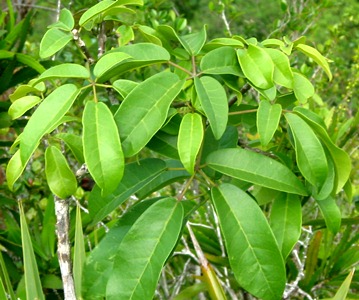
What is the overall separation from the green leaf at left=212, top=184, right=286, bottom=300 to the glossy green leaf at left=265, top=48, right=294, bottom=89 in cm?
25

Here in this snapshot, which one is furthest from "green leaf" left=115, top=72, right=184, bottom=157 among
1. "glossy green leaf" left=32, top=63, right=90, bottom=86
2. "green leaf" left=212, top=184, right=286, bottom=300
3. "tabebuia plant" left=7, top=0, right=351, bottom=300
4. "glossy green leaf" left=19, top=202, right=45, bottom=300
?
"glossy green leaf" left=19, top=202, right=45, bottom=300

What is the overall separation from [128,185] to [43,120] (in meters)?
0.26

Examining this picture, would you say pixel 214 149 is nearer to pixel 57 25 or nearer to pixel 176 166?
pixel 176 166

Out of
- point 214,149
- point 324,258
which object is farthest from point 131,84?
point 324,258

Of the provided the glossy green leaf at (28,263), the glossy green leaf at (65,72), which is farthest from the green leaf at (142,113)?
the glossy green leaf at (28,263)

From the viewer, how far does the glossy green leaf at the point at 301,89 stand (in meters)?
1.25

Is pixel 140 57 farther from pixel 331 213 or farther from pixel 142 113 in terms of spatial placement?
pixel 331 213

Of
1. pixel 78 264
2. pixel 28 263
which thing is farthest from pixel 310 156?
pixel 28 263

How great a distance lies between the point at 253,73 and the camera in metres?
1.16

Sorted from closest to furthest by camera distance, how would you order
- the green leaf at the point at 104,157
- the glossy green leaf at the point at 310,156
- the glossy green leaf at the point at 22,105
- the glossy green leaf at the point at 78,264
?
1. the green leaf at the point at 104,157
2. the glossy green leaf at the point at 310,156
3. the glossy green leaf at the point at 22,105
4. the glossy green leaf at the point at 78,264

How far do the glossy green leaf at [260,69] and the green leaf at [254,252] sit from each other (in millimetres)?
228

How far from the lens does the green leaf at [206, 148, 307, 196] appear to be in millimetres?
1168

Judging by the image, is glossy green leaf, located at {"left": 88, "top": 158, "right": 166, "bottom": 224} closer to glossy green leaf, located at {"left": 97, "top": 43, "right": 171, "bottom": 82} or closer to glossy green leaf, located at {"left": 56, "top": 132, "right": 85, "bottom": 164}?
glossy green leaf, located at {"left": 56, "top": 132, "right": 85, "bottom": 164}

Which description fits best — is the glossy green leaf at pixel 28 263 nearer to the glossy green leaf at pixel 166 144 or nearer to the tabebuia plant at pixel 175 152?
the tabebuia plant at pixel 175 152
